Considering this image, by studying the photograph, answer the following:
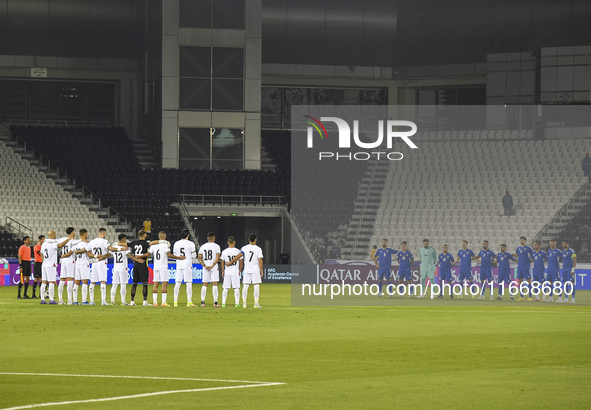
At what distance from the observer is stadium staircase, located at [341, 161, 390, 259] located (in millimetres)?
30922

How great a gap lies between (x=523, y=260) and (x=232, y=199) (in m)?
23.6

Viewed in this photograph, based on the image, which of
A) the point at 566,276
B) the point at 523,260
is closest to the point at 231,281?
the point at 523,260

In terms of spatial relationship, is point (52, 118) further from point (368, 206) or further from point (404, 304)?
point (404, 304)

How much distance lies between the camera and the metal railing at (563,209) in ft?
101

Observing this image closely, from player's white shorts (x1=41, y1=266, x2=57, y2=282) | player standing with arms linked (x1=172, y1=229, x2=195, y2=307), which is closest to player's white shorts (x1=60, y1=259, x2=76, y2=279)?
player's white shorts (x1=41, y1=266, x2=57, y2=282)

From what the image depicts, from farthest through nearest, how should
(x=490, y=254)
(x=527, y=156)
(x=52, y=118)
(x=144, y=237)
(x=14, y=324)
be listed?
(x=52, y=118)
(x=527, y=156)
(x=490, y=254)
(x=144, y=237)
(x=14, y=324)

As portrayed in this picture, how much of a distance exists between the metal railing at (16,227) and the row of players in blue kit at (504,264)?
21.1 metres

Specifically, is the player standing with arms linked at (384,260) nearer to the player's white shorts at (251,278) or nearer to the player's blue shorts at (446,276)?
the player's blue shorts at (446,276)

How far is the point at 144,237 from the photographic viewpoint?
83.8 feet

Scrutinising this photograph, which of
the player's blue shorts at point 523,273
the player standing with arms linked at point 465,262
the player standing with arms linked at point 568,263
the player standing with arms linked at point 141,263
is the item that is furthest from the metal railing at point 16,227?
the player standing with arms linked at point 568,263

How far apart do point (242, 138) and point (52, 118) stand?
11564 mm

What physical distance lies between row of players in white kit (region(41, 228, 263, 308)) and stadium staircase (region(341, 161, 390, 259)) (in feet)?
20.6

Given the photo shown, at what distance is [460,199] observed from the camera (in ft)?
95.2

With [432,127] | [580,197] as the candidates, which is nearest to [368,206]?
[580,197]
